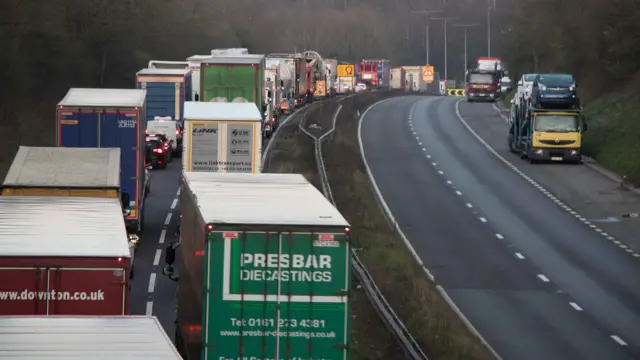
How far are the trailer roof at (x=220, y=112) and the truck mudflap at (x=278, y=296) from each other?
53.0 ft

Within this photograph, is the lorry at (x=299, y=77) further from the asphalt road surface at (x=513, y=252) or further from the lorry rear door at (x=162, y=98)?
the lorry rear door at (x=162, y=98)

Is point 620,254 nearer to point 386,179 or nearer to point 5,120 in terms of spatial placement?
point 386,179

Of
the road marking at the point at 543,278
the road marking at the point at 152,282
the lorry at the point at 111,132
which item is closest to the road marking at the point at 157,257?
the lorry at the point at 111,132

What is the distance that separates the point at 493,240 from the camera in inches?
1448

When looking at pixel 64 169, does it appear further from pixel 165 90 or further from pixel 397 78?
pixel 397 78

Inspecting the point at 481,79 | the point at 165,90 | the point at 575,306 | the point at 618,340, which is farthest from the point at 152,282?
the point at 481,79

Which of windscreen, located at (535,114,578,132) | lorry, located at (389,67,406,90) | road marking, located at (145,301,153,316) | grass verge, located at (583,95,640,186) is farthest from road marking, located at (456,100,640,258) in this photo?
lorry, located at (389,67,406,90)

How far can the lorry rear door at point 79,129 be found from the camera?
104 ft

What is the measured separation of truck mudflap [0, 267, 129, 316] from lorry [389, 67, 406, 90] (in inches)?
4838

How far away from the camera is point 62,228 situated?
16797mm

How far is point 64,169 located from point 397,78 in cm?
11180

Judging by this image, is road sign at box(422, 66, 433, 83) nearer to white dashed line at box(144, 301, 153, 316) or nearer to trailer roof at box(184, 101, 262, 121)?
trailer roof at box(184, 101, 262, 121)

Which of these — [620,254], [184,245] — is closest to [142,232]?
[620,254]

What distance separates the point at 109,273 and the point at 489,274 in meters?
18.3
